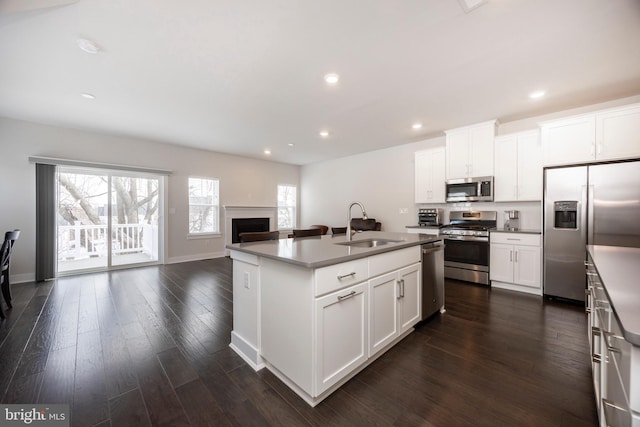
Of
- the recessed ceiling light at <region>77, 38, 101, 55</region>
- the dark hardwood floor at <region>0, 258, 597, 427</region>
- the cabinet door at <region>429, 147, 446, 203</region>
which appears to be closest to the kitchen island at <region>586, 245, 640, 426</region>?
the dark hardwood floor at <region>0, 258, 597, 427</region>

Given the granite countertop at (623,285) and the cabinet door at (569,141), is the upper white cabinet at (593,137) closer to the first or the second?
the cabinet door at (569,141)

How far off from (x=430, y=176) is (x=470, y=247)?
1522mm

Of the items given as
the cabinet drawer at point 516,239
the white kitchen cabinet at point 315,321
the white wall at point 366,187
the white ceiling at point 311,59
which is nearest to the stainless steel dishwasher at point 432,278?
the white kitchen cabinet at point 315,321

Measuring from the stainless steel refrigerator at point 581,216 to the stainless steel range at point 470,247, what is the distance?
2.46 feet

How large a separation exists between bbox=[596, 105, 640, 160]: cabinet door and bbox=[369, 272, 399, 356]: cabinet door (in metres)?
3.33

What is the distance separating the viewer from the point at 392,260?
6.98 ft

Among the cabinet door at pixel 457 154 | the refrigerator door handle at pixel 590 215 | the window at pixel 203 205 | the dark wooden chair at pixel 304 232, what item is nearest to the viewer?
the refrigerator door handle at pixel 590 215

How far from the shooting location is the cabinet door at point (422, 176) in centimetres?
484

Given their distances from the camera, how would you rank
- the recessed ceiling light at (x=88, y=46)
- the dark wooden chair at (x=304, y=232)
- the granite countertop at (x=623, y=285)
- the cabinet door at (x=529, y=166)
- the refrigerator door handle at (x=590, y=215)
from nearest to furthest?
the granite countertop at (x=623, y=285), the recessed ceiling light at (x=88, y=46), the refrigerator door handle at (x=590, y=215), the dark wooden chair at (x=304, y=232), the cabinet door at (x=529, y=166)

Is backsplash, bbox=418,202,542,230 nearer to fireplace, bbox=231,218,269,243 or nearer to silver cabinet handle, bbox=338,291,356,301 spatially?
silver cabinet handle, bbox=338,291,356,301

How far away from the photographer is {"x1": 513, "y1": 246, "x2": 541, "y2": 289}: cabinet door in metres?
3.52

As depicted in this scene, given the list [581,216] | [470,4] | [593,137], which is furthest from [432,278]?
[593,137]

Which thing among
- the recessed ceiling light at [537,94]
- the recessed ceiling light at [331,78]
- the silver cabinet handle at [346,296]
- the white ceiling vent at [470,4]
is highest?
the recessed ceiling light at [331,78]

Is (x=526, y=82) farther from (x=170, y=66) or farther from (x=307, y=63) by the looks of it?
(x=170, y=66)
